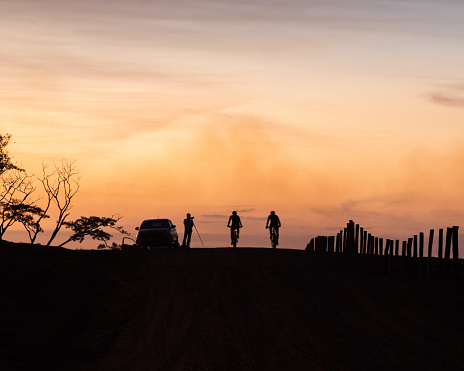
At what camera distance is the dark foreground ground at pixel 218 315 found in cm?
1653

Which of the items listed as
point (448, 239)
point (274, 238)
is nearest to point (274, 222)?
point (274, 238)

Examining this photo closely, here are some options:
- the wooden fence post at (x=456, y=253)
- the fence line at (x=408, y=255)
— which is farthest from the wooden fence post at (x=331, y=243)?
the wooden fence post at (x=456, y=253)

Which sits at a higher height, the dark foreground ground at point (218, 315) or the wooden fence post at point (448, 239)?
the wooden fence post at point (448, 239)

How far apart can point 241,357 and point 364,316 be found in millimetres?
6930

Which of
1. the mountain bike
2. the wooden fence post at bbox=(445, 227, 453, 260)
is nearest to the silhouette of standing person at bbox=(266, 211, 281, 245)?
the mountain bike

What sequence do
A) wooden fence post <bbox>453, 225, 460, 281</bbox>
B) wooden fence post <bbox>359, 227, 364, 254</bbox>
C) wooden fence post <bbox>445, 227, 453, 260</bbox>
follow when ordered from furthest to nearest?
wooden fence post <bbox>359, 227, 364, 254</bbox> → wooden fence post <bbox>445, 227, 453, 260</bbox> → wooden fence post <bbox>453, 225, 460, 281</bbox>

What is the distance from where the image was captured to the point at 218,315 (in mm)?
21734

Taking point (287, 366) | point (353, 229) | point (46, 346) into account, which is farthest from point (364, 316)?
point (353, 229)

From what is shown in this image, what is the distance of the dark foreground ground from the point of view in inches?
651

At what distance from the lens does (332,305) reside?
23.8 m

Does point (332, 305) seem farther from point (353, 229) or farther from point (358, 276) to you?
point (353, 229)

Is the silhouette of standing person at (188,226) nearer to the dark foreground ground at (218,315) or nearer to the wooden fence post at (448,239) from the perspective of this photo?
the dark foreground ground at (218,315)

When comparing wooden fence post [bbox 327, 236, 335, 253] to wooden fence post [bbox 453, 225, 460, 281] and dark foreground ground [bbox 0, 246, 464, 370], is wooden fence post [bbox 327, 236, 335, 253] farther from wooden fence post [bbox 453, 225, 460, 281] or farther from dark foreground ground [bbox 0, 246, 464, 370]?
wooden fence post [bbox 453, 225, 460, 281]

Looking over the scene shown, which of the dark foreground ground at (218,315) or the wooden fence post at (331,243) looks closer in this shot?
the dark foreground ground at (218,315)
